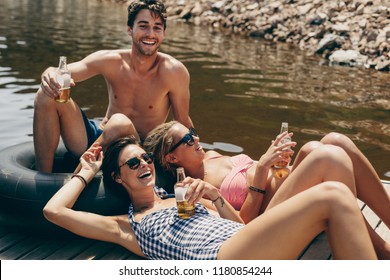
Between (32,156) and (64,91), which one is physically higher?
(64,91)

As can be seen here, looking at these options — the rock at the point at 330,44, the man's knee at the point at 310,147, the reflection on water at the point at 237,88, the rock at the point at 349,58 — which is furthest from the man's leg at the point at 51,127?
the rock at the point at 330,44

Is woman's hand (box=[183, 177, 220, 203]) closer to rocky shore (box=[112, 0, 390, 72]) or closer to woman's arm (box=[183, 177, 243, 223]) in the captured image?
woman's arm (box=[183, 177, 243, 223])

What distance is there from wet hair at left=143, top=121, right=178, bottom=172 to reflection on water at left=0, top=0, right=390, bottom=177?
365 centimetres

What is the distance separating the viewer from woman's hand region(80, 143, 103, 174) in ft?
14.0

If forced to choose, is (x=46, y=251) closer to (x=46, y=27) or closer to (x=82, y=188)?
(x=82, y=188)

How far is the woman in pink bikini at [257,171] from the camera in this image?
3.76m

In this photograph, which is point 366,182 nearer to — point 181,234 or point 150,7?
point 181,234

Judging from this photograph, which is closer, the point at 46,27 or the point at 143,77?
the point at 143,77

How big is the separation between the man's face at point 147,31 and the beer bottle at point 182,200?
1921 mm

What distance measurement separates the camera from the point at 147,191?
4.11m

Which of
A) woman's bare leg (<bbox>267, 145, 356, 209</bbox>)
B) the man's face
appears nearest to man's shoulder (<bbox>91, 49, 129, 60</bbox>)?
the man's face

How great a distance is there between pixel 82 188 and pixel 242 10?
58.5 feet

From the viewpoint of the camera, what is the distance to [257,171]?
4.19 m
